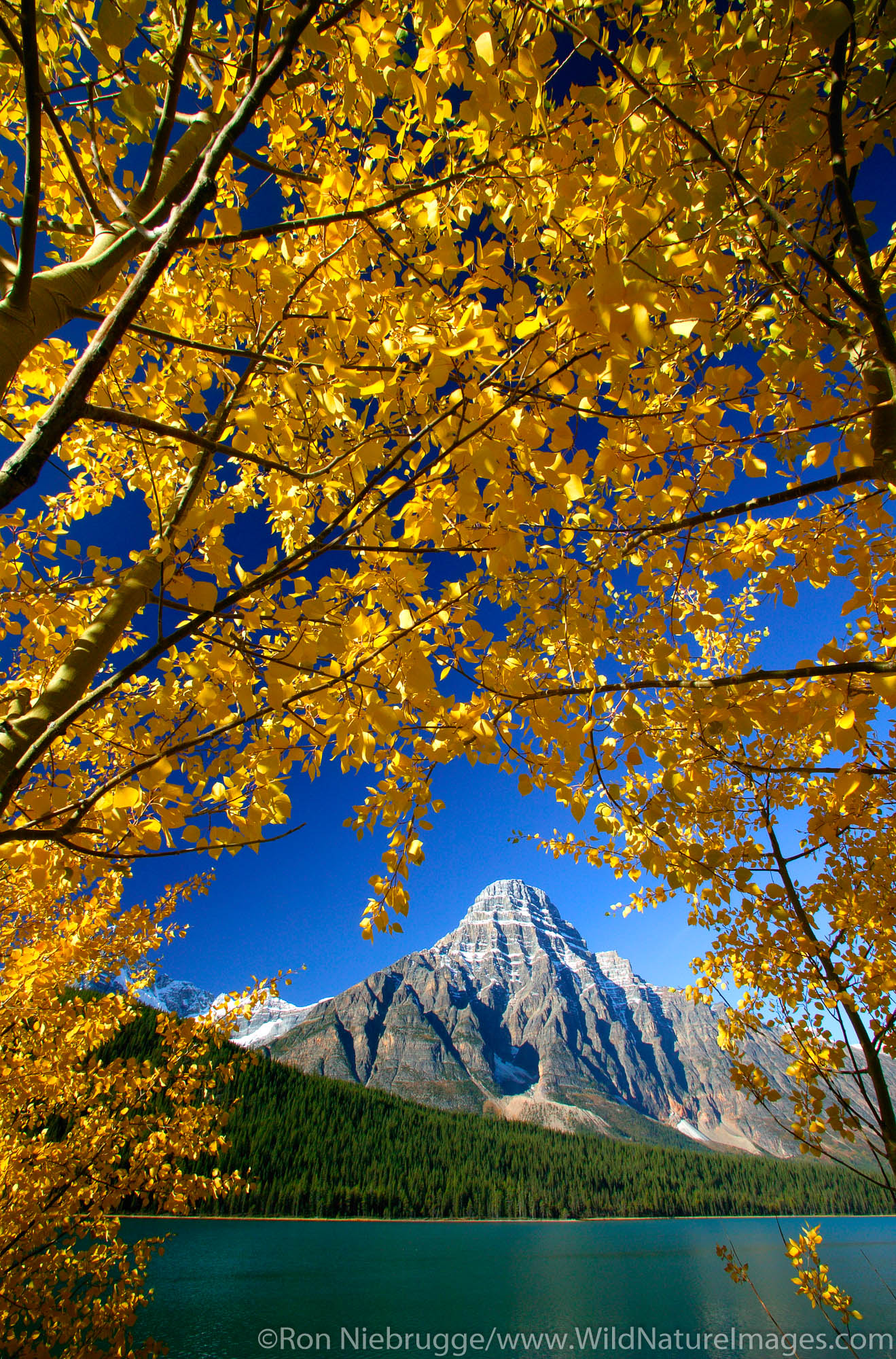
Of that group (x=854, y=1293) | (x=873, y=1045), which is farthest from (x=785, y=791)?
(x=854, y=1293)

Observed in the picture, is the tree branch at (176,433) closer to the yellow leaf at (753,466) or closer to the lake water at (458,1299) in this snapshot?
the yellow leaf at (753,466)

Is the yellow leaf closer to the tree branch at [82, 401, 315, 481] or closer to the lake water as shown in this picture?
the tree branch at [82, 401, 315, 481]

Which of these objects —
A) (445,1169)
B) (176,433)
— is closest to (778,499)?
(176,433)

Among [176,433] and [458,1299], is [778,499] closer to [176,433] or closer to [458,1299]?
[176,433]

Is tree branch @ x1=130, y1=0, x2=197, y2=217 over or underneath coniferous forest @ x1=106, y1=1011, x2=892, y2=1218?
over

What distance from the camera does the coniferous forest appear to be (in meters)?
66.0

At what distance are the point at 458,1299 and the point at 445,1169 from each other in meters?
55.2

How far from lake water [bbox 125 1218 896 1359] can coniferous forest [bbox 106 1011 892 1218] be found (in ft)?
18.3

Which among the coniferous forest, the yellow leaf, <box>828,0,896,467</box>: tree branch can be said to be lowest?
the coniferous forest

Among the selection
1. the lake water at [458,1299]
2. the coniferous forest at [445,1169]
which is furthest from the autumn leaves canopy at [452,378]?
the coniferous forest at [445,1169]

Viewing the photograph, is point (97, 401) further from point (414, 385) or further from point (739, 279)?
point (739, 279)

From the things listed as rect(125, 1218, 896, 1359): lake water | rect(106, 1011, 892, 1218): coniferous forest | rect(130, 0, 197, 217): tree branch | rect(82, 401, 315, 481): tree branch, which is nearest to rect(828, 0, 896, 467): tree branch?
rect(82, 401, 315, 481): tree branch

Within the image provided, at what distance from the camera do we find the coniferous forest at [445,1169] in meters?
66.0

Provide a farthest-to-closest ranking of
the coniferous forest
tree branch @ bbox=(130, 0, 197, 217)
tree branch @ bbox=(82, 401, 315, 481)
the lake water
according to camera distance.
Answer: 1. the coniferous forest
2. the lake water
3. tree branch @ bbox=(82, 401, 315, 481)
4. tree branch @ bbox=(130, 0, 197, 217)
